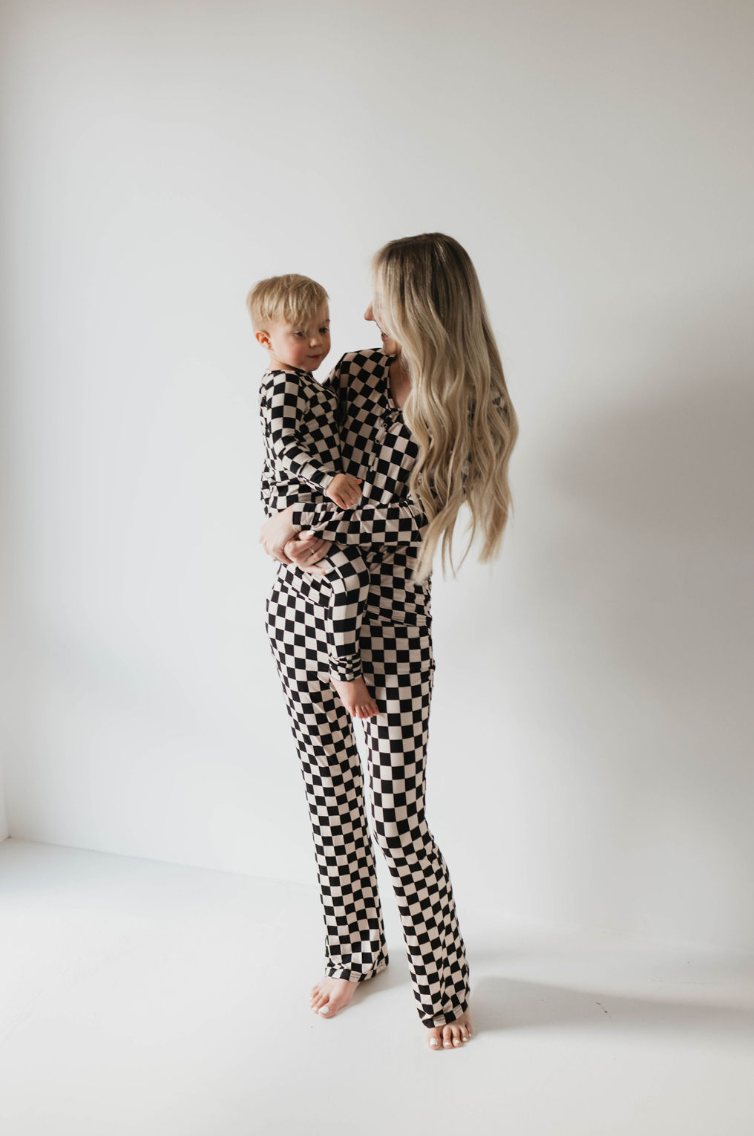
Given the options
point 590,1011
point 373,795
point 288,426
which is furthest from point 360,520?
point 590,1011

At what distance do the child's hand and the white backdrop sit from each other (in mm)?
645

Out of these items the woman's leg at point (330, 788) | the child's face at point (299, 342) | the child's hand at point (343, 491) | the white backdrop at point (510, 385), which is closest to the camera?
the child's hand at point (343, 491)

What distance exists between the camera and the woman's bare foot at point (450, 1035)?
6.31 ft

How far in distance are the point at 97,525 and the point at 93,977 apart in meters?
1.15

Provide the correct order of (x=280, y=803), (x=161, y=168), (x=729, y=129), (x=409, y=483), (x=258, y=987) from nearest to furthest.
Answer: (x=409, y=483) < (x=729, y=129) < (x=258, y=987) < (x=161, y=168) < (x=280, y=803)

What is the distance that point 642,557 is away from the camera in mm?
2143

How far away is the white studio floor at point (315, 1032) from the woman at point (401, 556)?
0.41ft

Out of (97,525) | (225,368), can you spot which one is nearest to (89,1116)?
(97,525)

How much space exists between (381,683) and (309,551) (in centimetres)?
31

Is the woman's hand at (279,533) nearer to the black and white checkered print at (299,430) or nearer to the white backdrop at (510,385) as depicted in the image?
the black and white checkered print at (299,430)

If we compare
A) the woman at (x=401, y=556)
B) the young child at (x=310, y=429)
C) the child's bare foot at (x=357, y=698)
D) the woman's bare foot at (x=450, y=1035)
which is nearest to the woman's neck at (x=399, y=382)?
the woman at (x=401, y=556)

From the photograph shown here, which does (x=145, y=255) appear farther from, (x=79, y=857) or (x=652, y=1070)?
(x=652, y=1070)

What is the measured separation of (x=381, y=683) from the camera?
1861mm

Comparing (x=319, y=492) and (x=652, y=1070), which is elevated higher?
(x=319, y=492)
